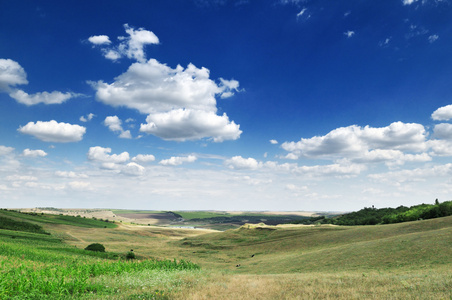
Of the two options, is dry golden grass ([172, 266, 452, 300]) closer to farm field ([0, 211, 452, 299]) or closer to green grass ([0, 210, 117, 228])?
farm field ([0, 211, 452, 299])

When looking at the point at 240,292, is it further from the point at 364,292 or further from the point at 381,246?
the point at 381,246

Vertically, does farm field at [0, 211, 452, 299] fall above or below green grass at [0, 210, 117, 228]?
above

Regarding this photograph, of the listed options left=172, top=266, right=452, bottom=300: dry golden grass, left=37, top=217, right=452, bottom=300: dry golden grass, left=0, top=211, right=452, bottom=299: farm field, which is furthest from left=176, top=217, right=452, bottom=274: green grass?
left=172, top=266, right=452, bottom=300: dry golden grass

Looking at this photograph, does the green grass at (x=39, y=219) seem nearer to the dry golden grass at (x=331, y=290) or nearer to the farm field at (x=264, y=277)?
the farm field at (x=264, y=277)

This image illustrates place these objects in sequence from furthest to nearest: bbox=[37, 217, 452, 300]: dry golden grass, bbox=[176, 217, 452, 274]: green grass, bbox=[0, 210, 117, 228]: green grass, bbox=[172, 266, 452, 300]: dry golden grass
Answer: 1. bbox=[0, 210, 117, 228]: green grass
2. bbox=[176, 217, 452, 274]: green grass
3. bbox=[37, 217, 452, 300]: dry golden grass
4. bbox=[172, 266, 452, 300]: dry golden grass

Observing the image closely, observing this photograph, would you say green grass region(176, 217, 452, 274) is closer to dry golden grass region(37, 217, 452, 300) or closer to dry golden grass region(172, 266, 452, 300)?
dry golden grass region(37, 217, 452, 300)

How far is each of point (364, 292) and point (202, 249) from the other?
57.6 meters

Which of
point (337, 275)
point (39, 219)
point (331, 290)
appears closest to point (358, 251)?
point (337, 275)

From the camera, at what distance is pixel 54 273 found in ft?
58.9

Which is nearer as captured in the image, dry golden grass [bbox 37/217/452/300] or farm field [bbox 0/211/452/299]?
farm field [bbox 0/211/452/299]

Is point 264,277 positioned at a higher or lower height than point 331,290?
lower

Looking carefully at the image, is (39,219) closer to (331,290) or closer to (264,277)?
(264,277)

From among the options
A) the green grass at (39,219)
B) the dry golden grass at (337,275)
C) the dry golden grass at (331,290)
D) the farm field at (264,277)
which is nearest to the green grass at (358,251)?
the dry golden grass at (337,275)

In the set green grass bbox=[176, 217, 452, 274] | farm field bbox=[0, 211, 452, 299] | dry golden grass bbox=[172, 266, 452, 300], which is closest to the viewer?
dry golden grass bbox=[172, 266, 452, 300]
